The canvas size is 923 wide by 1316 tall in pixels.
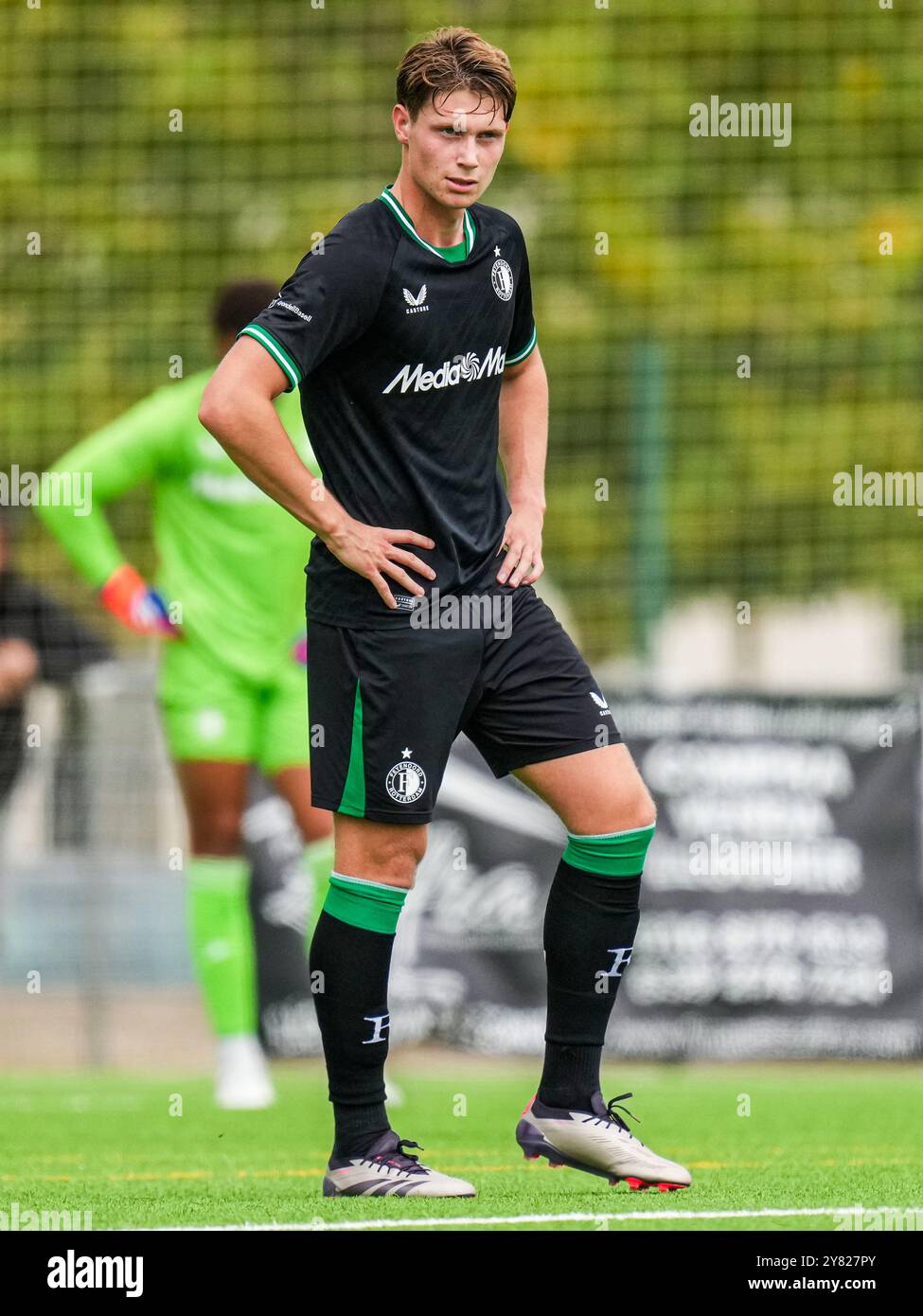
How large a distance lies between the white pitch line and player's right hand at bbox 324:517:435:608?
1.28 metres

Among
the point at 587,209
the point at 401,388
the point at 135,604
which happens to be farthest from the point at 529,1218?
the point at 587,209

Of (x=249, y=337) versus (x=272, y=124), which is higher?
(x=272, y=124)

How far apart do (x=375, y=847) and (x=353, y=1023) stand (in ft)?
1.23

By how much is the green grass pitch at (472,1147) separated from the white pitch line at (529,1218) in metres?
0.01

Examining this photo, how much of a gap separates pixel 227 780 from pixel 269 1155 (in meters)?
1.94

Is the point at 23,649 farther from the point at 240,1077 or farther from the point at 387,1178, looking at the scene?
the point at 387,1178

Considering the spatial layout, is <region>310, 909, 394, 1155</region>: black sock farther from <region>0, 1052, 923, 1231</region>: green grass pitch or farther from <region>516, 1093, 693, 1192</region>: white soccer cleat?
<region>516, 1093, 693, 1192</region>: white soccer cleat

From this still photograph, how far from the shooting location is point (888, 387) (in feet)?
46.8

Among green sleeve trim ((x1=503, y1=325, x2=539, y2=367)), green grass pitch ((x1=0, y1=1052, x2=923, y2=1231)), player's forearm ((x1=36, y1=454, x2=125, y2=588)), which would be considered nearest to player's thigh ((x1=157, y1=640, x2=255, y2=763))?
player's forearm ((x1=36, y1=454, x2=125, y2=588))

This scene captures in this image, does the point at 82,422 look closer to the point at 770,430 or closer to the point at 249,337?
the point at 770,430

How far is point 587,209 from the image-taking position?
51.2 feet
